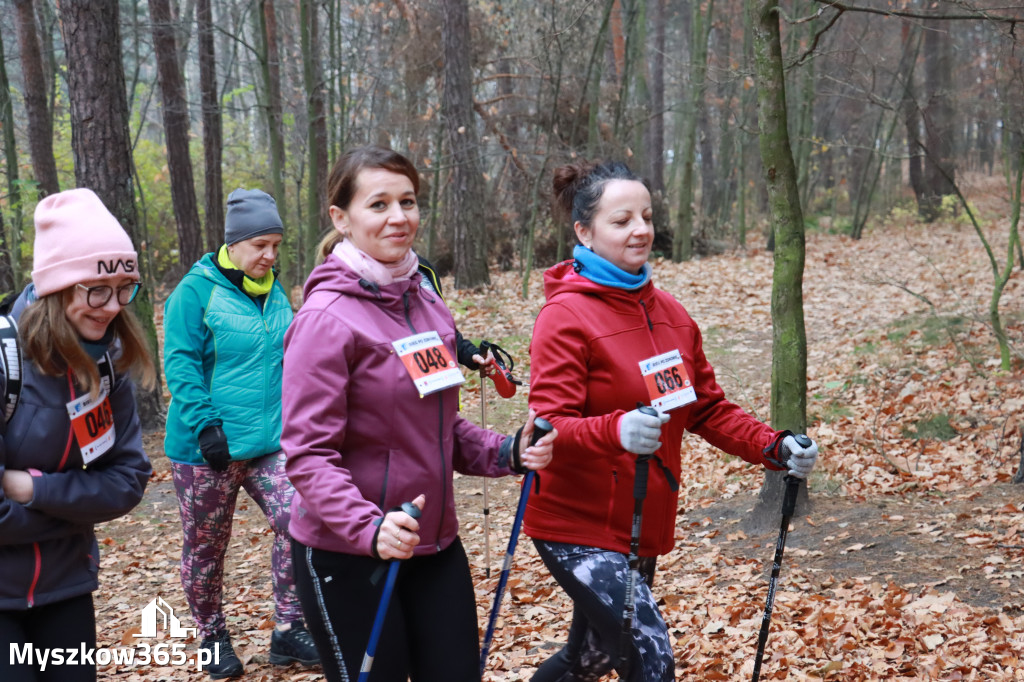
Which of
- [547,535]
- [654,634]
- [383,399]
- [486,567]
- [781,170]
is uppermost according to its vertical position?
[781,170]

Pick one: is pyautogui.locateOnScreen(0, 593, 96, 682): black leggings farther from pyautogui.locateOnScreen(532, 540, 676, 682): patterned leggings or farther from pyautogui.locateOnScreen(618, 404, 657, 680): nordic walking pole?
pyautogui.locateOnScreen(618, 404, 657, 680): nordic walking pole

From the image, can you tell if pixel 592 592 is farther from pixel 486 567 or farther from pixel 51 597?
pixel 486 567

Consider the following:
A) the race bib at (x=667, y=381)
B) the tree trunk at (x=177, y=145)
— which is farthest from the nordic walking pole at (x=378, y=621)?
the tree trunk at (x=177, y=145)

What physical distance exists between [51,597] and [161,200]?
2062 centimetres

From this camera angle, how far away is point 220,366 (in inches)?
169

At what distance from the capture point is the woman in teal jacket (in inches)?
165

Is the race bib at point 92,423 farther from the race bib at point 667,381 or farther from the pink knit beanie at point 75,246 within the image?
the race bib at point 667,381

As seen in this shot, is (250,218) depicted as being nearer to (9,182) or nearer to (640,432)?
(640,432)

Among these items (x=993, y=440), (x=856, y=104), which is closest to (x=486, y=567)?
(x=993, y=440)

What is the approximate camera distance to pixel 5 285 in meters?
14.5

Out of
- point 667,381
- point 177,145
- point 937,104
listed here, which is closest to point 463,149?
point 177,145

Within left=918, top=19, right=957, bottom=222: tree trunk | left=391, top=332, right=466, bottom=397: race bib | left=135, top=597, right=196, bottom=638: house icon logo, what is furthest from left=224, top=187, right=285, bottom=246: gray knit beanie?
left=918, top=19, right=957, bottom=222: tree trunk

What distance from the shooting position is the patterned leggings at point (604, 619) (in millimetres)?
2738

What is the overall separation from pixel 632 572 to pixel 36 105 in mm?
15572
